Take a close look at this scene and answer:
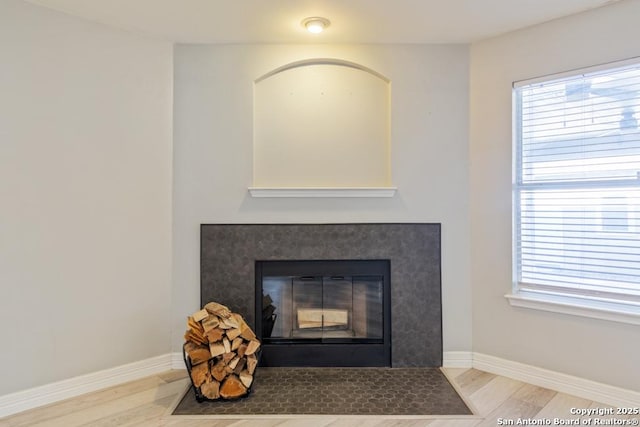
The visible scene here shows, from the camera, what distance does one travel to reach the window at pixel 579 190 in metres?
2.18

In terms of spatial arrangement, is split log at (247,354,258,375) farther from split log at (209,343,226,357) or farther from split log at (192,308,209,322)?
split log at (192,308,209,322)

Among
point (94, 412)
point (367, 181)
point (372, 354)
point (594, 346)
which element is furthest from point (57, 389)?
point (594, 346)

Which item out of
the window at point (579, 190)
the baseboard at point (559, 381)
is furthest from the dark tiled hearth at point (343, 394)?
the window at point (579, 190)

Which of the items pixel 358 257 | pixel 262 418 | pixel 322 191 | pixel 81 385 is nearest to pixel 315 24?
pixel 322 191

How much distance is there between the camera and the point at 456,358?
2.72 metres

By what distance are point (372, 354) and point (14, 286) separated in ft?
7.53

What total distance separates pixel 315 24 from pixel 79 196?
6.07ft

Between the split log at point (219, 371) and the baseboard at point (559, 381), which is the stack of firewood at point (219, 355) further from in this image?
the baseboard at point (559, 381)

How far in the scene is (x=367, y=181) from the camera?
2.80 m

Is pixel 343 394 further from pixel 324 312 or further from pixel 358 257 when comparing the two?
pixel 358 257

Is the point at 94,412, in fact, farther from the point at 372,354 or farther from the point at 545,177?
the point at 545,177

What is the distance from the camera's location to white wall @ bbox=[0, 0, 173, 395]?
2156 mm

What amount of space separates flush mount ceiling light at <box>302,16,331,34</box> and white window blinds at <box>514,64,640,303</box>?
4.51 feet

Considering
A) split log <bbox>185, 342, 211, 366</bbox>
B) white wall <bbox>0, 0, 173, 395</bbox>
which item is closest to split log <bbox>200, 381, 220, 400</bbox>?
split log <bbox>185, 342, 211, 366</bbox>
